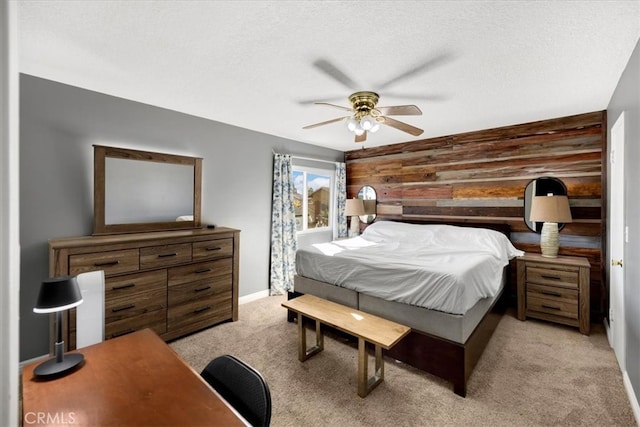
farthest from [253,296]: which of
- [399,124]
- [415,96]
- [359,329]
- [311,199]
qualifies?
[415,96]

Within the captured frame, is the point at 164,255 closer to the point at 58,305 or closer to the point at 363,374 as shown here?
the point at 58,305

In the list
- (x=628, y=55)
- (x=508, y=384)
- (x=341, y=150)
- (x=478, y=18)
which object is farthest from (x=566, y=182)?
(x=341, y=150)

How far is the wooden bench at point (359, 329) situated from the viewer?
214 centimetres

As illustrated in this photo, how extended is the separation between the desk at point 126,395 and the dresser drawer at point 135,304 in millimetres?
1359

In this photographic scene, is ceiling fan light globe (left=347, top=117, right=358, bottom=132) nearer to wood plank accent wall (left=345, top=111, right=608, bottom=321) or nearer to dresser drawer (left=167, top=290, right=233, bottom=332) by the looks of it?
dresser drawer (left=167, top=290, right=233, bottom=332)

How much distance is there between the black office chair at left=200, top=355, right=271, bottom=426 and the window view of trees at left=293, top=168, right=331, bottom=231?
12.2ft

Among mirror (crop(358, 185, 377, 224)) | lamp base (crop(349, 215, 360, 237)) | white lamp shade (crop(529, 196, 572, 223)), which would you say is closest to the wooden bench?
A: white lamp shade (crop(529, 196, 572, 223))

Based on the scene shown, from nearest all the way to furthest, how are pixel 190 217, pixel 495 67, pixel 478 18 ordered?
1. pixel 478 18
2. pixel 495 67
3. pixel 190 217

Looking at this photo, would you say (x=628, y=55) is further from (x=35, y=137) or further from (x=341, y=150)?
(x=35, y=137)

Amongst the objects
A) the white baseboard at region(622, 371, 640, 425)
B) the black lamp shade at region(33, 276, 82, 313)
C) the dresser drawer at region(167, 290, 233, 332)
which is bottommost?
the white baseboard at region(622, 371, 640, 425)

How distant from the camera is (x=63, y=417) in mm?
981

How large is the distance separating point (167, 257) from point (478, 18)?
120 inches

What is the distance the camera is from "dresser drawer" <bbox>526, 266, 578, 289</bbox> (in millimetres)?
3137

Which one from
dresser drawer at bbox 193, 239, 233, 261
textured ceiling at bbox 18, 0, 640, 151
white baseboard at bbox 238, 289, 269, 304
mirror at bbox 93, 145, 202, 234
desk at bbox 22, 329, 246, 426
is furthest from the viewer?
white baseboard at bbox 238, 289, 269, 304
